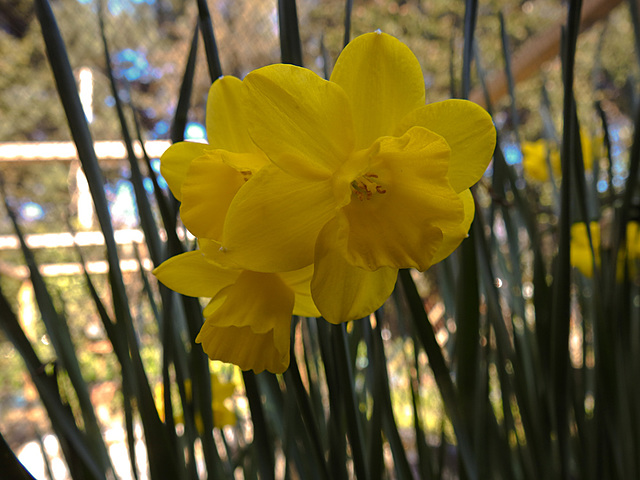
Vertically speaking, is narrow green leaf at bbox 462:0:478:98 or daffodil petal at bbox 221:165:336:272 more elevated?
narrow green leaf at bbox 462:0:478:98

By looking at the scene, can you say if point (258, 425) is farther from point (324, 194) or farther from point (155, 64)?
point (155, 64)

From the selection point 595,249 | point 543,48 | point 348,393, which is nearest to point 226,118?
point 348,393

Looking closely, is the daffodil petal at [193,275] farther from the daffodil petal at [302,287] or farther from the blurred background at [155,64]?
the blurred background at [155,64]

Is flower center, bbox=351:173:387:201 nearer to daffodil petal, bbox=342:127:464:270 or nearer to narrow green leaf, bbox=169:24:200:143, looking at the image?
daffodil petal, bbox=342:127:464:270

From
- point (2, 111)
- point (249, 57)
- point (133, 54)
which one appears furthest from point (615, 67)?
point (2, 111)

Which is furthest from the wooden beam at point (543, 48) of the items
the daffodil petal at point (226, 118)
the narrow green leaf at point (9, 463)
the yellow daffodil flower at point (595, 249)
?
the narrow green leaf at point (9, 463)

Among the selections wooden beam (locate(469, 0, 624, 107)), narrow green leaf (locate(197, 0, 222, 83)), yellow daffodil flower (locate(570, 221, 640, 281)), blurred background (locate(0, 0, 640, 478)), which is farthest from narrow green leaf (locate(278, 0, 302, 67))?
blurred background (locate(0, 0, 640, 478))

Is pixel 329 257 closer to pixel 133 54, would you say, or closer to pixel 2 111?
pixel 133 54
